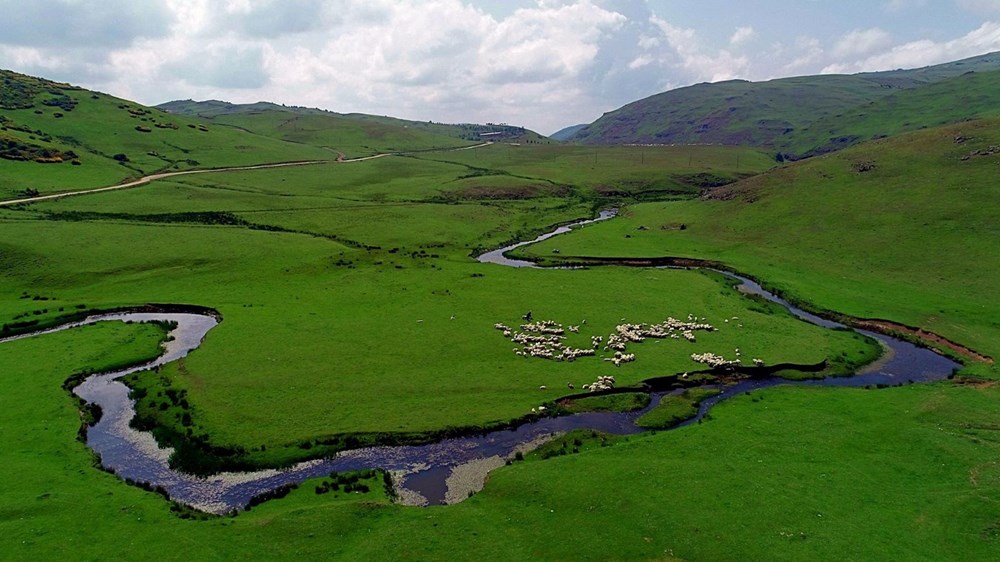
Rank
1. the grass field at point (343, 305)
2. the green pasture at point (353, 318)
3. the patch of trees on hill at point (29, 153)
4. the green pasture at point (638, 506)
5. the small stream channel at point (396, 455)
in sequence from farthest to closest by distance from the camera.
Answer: the patch of trees on hill at point (29, 153)
the grass field at point (343, 305)
the green pasture at point (353, 318)
the small stream channel at point (396, 455)
the green pasture at point (638, 506)

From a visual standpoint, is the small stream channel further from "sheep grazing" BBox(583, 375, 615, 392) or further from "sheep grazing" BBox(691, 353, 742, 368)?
"sheep grazing" BBox(583, 375, 615, 392)

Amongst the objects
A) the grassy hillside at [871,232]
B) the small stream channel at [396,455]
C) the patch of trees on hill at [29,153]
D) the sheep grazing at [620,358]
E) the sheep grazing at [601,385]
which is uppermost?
the patch of trees on hill at [29,153]

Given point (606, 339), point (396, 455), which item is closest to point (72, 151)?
point (396, 455)

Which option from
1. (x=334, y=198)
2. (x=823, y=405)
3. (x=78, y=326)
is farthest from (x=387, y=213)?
(x=823, y=405)

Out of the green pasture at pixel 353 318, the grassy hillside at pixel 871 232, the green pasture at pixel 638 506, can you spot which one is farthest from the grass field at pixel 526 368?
the grassy hillside at pixel 871 232

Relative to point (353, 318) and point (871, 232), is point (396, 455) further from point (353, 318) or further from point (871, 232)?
point (871, 232)

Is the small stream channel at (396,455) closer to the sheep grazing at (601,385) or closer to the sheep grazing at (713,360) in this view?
the sheep grazing at (713,360)
